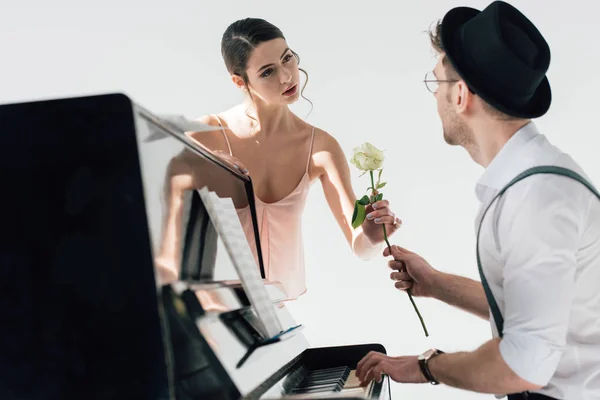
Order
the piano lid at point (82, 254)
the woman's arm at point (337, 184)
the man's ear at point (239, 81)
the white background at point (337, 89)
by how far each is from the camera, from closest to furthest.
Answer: the piano lid at point (82, 254) < the woman's arm at point (337, 184) < the man's ear at point (239, 81) < the white background at point (337, 89)

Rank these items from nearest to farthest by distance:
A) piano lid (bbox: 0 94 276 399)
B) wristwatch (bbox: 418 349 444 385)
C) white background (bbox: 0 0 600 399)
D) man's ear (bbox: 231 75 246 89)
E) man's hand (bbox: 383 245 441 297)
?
piano lid (bbox: 0 94 276 399), wristwatch (bbox: 418 349 444 385), man's hand (bbox: 383 245 441 297), man's ear (bbox: 231 75 246 89), white background (bbox: 0 0 600 399)

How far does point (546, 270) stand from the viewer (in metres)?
1.69

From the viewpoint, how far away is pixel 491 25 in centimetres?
199

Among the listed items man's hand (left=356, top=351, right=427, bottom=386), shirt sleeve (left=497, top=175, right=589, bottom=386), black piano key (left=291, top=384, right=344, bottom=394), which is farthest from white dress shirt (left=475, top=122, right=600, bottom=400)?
black piano key (left=291, top=384, right=344, bottom=394)

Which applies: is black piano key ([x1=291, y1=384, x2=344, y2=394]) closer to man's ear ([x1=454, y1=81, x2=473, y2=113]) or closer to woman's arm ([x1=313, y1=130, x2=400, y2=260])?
man's ear ([x1=454, y1=81, x2=473, y2=113])

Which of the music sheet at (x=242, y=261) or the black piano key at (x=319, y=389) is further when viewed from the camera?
the black piano key at (x=319, y=389)

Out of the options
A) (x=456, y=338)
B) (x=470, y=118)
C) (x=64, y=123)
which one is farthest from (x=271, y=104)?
(x=456, y=338)

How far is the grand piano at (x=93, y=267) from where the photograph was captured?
1.37m

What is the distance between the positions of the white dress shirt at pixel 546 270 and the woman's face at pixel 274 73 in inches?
60.9

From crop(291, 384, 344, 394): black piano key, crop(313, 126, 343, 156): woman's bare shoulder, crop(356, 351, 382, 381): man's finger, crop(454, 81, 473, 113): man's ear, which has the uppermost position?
crop(313, 126, 343, 156): woman's bare shoulder

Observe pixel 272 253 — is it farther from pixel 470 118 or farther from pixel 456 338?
pixel 456 338

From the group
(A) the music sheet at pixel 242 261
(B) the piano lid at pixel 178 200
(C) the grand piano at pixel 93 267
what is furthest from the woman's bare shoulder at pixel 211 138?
(C) the grand piano at pixel 93 267

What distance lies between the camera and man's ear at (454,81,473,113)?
2.06 metres

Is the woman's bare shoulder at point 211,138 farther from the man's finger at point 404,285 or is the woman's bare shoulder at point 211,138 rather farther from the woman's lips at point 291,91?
the man's finger at point 404,285
